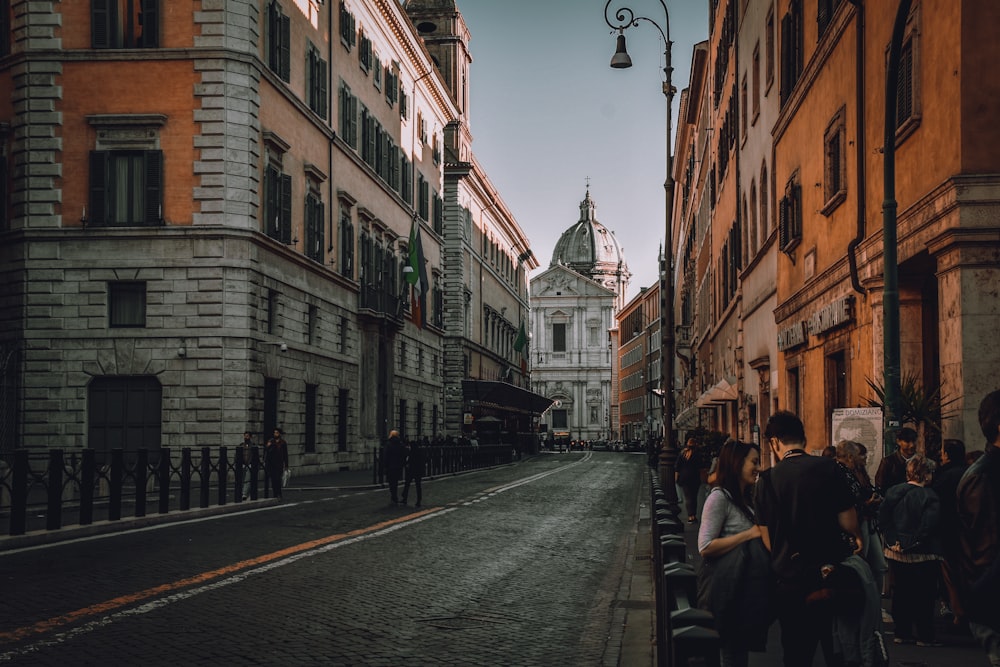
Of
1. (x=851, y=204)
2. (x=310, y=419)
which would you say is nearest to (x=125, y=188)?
(x=310, y=419)

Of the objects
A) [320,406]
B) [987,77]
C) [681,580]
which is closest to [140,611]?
[681,580]

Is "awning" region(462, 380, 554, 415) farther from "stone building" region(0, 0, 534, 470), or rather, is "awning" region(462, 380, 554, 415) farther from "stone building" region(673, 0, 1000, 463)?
"stone building" region(0, 0, 534, 470)

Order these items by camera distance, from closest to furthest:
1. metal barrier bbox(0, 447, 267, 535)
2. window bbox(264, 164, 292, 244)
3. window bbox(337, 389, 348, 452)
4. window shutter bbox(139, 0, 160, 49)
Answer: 1. metal barrier bbox(0, 447, 267, 535)
2. window shutter bbox(139, 0, 160, 49)
3. window bbox(264, 164, 292, 244)
4. window bbox(337, 389, 348, 452)

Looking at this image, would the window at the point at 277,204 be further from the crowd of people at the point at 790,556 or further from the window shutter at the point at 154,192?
the crowd of people at the point at 790,556

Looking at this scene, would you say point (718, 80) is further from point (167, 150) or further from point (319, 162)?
point (167, 150)

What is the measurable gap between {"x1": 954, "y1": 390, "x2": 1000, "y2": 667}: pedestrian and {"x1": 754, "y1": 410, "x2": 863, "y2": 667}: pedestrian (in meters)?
0.93

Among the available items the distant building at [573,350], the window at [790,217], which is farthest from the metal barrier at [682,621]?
the distant building at [573,350]

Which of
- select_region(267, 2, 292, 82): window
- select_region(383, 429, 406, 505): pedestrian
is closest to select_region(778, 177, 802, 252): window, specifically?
select_region(383, 429, 406, 505): pedestrian

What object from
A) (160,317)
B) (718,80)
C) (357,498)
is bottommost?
(357,498)

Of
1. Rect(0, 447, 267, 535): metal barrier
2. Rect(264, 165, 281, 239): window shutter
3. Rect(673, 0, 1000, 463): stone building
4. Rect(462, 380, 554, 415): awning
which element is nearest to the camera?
Rect(673, 0, 1000, 463): stone building

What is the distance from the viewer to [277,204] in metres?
34.1

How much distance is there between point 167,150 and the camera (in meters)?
31.0

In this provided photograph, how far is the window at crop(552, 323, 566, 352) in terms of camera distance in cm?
14312

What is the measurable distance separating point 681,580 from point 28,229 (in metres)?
28.4
